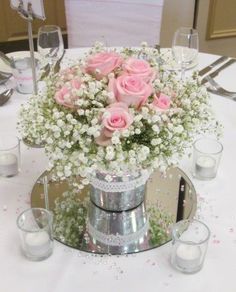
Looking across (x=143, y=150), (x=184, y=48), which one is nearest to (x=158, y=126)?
(x=143, y=150)

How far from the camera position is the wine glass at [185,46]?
1594mm

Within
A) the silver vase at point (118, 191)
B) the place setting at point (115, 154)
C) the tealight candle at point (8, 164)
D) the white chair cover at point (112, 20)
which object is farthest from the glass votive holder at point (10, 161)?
the white chair cover at point (112, 20)

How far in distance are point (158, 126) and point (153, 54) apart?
0.73ft

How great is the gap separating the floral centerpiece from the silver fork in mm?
634

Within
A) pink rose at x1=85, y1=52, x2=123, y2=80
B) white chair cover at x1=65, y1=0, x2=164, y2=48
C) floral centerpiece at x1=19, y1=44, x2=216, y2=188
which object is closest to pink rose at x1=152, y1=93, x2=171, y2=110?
floral centerpiece at x1=19, y1=44, x2=216, y2=188

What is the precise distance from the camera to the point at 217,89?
5.17 feet

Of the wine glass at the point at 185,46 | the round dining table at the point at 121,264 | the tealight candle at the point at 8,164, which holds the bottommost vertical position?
the round dining table at the point at 121,264

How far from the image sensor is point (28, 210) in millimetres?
999

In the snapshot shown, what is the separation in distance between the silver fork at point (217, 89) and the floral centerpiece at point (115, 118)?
63cm

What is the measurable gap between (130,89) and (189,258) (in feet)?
1.13

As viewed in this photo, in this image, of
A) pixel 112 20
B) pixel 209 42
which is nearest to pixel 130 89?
pixel 112 20

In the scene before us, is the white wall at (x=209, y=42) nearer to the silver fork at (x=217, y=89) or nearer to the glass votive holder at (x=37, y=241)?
the silver fork at (x=217, y=89)

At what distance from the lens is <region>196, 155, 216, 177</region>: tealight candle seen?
46.3 inches

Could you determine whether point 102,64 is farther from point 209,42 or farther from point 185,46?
point 209,42
